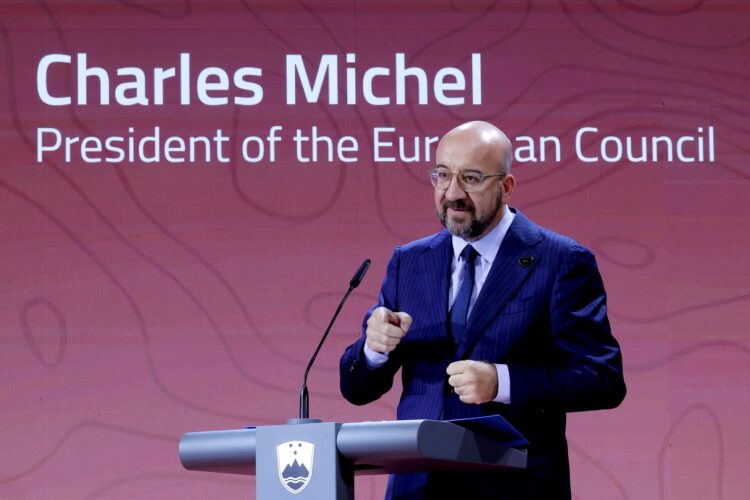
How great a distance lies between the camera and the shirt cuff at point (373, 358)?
2504 millimetres

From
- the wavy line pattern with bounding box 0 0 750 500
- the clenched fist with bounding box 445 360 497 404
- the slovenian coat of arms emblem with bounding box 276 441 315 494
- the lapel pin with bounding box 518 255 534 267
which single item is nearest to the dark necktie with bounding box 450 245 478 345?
the lapel pin with bounding box 518 255 534 267

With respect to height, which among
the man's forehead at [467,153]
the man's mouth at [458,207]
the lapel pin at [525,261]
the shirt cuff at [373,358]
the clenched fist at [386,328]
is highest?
the man's forehead at [467,153]

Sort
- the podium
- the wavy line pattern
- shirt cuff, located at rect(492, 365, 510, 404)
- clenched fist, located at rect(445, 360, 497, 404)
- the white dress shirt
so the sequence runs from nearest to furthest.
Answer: the podium, clenched fist, located at rect(445, 360, 497, 404), shirt cuff, located at rect(492, 365, 510, 404), the white dress shirt, the wavy line pattern

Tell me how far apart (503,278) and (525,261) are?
0.07 metres

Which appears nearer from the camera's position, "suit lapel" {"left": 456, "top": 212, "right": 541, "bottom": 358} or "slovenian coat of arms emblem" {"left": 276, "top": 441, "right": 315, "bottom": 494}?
"slovenian coat of arms emblem" {"left": 276, "top": 441, "right": 315, "bottom": 494}

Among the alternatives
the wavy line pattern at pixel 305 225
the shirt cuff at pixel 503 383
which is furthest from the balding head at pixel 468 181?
the wavy line pattern at pixel 305 225

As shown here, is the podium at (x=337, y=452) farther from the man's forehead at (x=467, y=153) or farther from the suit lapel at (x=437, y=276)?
the man's forehead at (x=467, y=153)

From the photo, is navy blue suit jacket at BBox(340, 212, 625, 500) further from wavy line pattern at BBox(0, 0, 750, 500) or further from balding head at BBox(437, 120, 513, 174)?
wavy line pattern at BBox(0, 0, 750, 500)

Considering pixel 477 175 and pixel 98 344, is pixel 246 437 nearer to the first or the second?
pixel 477 175

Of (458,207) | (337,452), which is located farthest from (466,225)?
(337,452)

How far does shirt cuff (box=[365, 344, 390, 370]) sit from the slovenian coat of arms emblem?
0.59 m

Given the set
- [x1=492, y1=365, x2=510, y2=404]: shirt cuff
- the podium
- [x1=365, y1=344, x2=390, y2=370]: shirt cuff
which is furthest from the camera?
[x1=365, y1=344, x2=390, y2=370]: shirt cuff

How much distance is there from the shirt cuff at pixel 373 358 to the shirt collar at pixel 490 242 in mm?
356

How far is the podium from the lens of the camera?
1.86m
